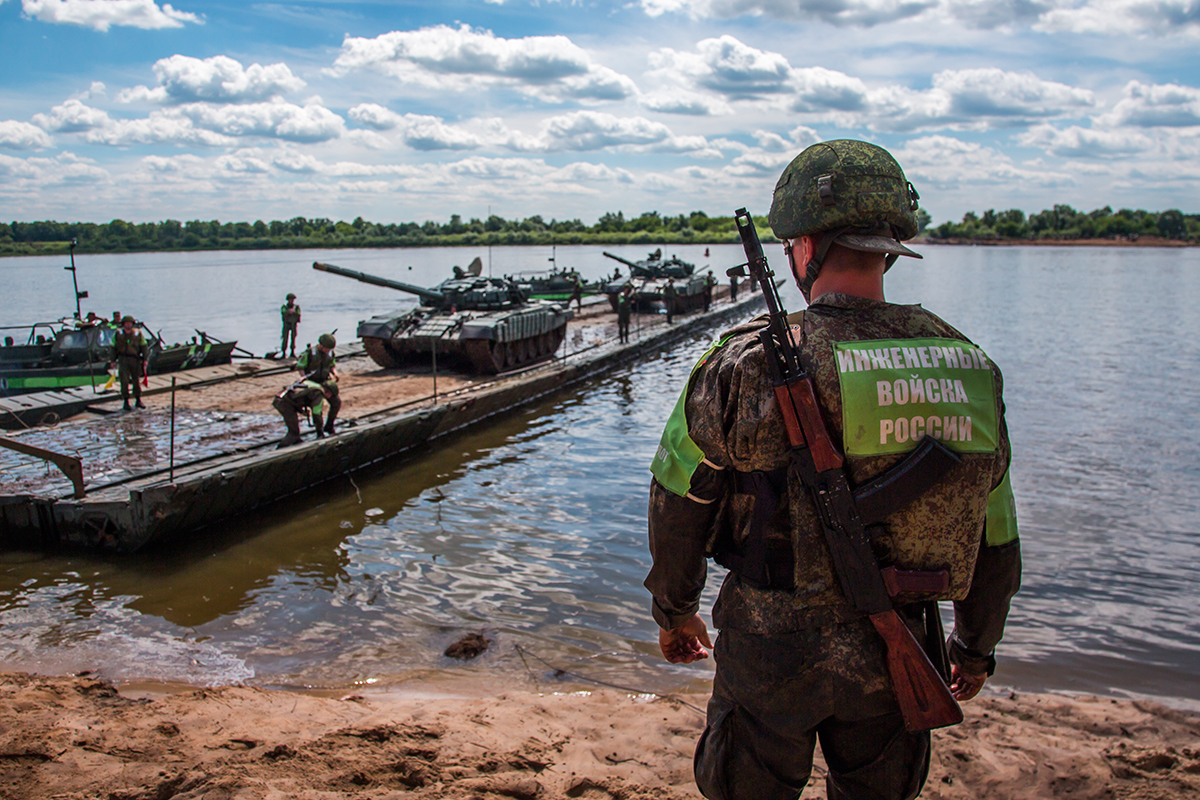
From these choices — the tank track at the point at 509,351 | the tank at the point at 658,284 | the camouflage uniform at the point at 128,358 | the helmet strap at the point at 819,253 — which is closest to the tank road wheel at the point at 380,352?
the tank track at the point at 509,351

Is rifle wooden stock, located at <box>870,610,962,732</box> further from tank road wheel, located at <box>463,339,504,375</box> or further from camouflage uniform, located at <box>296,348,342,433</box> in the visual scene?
tank road wheel, located at <box>463,339,504,375</box>

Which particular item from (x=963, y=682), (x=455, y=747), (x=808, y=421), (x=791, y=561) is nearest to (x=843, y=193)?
(x=808, y=421)

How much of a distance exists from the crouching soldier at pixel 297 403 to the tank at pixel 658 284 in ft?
76.7

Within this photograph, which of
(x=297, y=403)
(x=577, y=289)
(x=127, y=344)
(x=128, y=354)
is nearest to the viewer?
(x=297, y=403)

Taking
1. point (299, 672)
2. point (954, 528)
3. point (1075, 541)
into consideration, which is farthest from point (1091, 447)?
point (954, 528)

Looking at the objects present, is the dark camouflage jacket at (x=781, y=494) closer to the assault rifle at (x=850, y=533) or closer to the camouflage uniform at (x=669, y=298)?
the assault rifle at (x=850, y=533)

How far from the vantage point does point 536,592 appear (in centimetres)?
796

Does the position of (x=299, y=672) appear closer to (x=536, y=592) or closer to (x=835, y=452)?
(x=536, y=592)

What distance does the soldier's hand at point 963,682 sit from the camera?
250 centimetres

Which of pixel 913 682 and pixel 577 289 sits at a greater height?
pixel 577 289

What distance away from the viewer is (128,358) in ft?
44.4

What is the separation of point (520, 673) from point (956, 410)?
484 centimetres

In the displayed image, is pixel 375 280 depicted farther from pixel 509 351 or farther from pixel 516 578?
pixel 516 578

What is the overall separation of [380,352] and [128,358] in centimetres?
649
